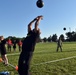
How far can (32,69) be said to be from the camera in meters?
15.8

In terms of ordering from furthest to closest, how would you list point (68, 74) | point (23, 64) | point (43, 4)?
point (68, 74), point (43, 4), point (23, 64)

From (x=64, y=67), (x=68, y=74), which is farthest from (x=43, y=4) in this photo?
(x=64, y=67)

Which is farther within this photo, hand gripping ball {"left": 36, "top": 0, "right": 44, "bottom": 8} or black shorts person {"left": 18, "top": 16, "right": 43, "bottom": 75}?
hand gripping ball {"left": 36, "top": 0, "right": 44, "bottom": 8}

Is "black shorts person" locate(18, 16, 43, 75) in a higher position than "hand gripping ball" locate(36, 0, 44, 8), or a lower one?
lower

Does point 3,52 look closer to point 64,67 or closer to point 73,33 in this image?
point 64,67

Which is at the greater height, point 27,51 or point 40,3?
point 40,3

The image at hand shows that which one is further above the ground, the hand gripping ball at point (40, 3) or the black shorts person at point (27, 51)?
the hand gripping ball at point (40, 3)

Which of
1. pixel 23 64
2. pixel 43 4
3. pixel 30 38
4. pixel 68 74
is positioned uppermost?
pixel 43 4

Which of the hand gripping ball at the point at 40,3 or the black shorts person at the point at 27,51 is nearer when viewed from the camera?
the black shorts person at the point at 27,51

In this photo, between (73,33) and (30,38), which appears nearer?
(30,38)

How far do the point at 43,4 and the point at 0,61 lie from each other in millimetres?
10459

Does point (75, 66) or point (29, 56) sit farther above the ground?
point (29, 56)

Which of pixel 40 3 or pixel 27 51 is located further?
pixel 40 3

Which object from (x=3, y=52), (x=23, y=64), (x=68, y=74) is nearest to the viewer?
(x=23, y=64)
